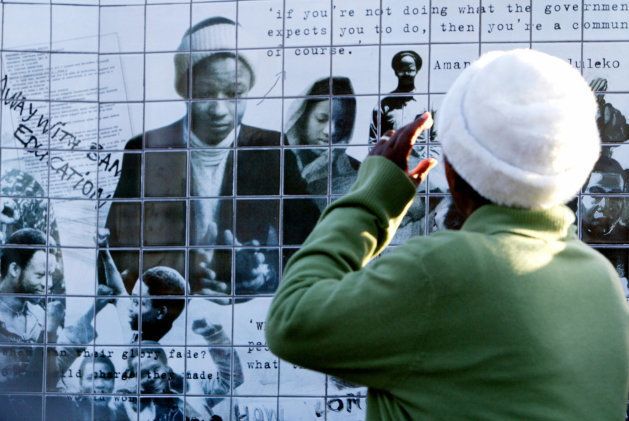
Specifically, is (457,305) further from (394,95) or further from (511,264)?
(394,95)

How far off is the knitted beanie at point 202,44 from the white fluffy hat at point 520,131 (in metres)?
2.05

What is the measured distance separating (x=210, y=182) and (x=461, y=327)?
6.92 ft

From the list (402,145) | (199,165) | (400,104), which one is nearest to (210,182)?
(199,165)

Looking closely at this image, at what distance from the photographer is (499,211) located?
50.2 inches

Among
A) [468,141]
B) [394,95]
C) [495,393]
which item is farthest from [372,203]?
[394,95]

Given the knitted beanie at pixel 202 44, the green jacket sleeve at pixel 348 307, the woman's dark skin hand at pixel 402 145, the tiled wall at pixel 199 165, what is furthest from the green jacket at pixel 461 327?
the knitted beanie at pixel 202 44

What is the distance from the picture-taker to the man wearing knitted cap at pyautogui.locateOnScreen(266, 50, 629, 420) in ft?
3.92

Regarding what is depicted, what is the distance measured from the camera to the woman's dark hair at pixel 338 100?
3170 millimetres

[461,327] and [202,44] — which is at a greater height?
[202,44]

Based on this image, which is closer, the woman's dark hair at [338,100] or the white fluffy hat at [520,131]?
the white fluffy hat at [520,131]

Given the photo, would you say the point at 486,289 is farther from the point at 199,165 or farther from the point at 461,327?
the point at 199,165

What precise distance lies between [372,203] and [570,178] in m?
0.24

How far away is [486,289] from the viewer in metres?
1.20

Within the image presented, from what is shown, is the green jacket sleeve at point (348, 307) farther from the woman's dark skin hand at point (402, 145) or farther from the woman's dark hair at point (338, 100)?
the woman's dark hair at point (338, 100)
